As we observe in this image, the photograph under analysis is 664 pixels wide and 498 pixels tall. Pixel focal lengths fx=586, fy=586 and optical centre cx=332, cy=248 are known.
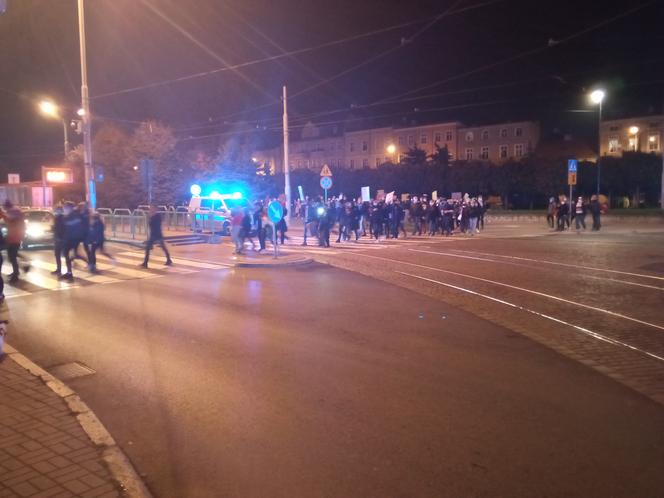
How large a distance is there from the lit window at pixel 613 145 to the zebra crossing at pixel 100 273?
7445cm

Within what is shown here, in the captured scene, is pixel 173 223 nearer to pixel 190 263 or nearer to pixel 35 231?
pixel 35 231

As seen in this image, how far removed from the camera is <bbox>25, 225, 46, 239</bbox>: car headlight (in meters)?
22.2

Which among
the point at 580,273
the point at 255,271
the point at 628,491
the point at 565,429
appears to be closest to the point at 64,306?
the point at 255,271

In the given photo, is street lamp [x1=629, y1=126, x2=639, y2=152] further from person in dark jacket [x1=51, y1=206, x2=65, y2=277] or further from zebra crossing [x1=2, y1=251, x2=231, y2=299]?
person in dark jacket [x1=51, y1=206, x2=65, y2=277]

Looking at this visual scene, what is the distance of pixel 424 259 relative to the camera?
17.7m

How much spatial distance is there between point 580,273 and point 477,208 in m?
15.2

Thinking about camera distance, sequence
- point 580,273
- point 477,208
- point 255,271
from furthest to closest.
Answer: point 477,208, point 255,271, point 580,273

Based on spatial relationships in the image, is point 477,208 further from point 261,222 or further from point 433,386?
point 433,386

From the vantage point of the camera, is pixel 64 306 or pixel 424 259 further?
pixel 424 259

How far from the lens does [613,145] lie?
78.8 metres

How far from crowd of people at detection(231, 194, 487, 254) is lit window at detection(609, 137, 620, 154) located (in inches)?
2207

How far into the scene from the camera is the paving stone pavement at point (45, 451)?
3.83 metres

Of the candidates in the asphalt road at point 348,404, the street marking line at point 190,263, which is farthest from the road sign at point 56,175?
the asphalt road at point 348,404

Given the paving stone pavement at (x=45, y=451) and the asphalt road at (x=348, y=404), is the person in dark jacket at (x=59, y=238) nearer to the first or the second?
the asphalt road at (x=348, y=404)
